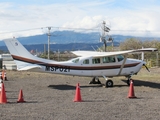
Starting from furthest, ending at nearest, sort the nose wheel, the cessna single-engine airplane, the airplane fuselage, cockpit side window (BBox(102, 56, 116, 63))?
cockpit side window (BBox(102, 56, 116, 63)) → the airplane fuselage → the cessna single-engine airplane → the nose wheel

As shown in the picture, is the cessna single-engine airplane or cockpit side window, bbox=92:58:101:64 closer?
the cessna single-engine airplane

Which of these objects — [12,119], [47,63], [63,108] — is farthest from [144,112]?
[47,63]

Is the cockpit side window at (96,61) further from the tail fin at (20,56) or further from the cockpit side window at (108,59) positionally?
the tail fin at (20,56)

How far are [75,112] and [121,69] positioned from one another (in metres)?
10.5

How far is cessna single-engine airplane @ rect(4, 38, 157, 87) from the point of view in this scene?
65.0 ft

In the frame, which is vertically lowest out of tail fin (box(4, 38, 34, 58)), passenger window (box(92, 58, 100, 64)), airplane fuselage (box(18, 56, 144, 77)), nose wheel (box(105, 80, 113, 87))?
nose wheel (box(105, 80, 113, 87))

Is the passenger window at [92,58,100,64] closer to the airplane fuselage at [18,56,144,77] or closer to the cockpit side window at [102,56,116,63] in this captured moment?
the airplane fuselage at [18,56,144,77]

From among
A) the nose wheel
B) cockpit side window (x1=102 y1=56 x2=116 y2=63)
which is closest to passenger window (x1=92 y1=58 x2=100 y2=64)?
cockpit side window (x1=102 y1=56 x2=116 y2=63)

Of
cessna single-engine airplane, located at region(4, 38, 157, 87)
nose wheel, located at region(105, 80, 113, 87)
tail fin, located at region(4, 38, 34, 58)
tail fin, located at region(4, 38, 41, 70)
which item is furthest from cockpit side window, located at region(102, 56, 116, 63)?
tail fin, located at region(4, 38, 34, 58)

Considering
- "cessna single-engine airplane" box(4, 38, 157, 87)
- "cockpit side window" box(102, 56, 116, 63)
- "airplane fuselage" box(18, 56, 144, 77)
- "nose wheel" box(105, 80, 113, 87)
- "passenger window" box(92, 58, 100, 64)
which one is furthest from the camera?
"cockpit side window" box(102, 56, 116, 63)

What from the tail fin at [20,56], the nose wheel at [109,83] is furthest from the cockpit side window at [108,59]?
the tail fin at [20,56]

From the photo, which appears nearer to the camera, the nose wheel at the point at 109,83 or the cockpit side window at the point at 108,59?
the nose wheel at the point at 109,83

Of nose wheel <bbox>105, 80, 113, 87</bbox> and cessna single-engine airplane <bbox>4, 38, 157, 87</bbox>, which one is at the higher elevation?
cessna single-engine airplane <bbox>4, 38, 157, 87</bbox>

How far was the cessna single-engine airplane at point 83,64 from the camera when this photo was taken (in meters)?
19.8
